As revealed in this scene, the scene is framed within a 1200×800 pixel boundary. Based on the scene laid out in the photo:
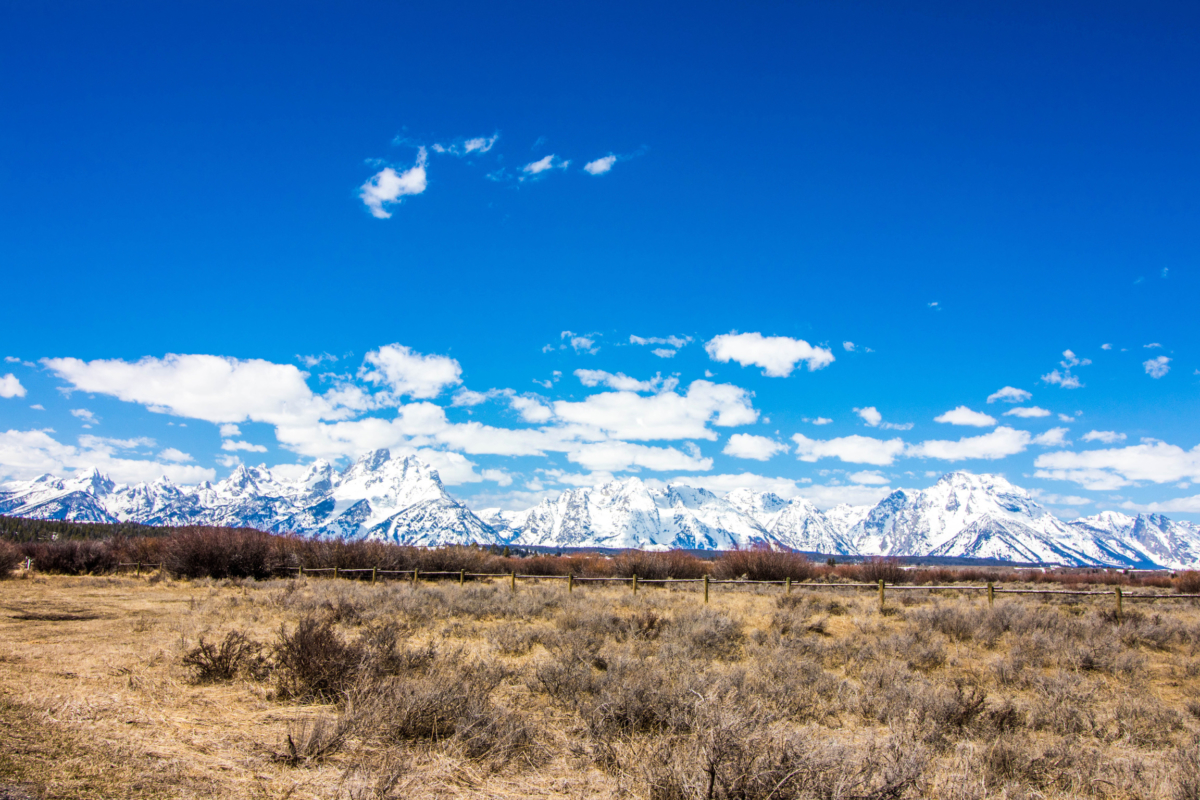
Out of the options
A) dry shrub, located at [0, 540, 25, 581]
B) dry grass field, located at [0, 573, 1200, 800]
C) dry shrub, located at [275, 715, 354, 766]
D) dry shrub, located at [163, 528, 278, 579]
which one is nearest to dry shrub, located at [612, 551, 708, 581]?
dry shrub, located at [163, 528, 278, 579]

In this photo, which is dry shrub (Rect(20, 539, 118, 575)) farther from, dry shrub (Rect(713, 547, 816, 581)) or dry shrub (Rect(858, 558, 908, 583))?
dry shrub (Rect(858, 558, 908, 583))

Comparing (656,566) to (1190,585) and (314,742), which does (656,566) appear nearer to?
(1190,585)

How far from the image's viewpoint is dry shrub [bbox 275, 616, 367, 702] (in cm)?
770

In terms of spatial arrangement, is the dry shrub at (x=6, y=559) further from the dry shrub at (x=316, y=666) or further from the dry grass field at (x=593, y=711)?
the dry shrub at (x=316, y=666)

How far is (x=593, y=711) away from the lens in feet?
24.0

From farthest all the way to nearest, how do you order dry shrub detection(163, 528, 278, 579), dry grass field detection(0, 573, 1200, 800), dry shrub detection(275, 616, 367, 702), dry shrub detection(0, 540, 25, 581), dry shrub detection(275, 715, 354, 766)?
dry shrub detection(163, 528, 278, 579), dry shrub detection(0, 540, 25, 581), dry shrub detection(275, 616, 367, 702), dry shrub detection(275, 715, 354, 766), dry grass field detection(0, 573, 1200, 800)

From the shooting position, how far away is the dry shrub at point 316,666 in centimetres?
770

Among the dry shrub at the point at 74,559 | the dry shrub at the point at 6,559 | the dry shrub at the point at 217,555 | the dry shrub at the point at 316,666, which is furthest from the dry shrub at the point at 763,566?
the dry shrub at the point at 74,559

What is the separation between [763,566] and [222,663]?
30.9m

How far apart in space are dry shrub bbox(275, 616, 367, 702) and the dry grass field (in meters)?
0.03

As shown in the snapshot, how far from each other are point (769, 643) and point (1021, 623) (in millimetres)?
7394

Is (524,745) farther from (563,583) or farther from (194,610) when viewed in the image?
(563,583)

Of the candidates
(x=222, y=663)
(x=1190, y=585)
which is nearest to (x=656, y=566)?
(x=222, y=663)

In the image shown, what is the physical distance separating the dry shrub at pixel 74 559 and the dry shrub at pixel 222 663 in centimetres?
3786
